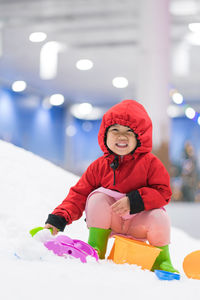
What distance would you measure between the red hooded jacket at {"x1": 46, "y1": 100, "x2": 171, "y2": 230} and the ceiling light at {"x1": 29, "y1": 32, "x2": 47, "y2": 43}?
390 cm

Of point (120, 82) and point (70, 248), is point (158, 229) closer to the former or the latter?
point (70, 248)

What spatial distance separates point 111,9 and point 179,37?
100cm

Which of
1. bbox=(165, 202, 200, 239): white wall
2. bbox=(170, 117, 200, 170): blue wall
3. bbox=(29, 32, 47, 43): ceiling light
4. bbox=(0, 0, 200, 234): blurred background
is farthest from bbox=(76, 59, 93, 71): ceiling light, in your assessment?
bbox=(165, 202, 200, 239): white wall

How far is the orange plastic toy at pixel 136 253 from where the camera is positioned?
0.81 meters

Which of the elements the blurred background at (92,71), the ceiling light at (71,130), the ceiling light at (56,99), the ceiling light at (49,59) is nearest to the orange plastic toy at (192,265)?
the blurred background at (92,71)

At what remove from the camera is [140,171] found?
2.91 feet

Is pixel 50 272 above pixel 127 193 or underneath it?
underneath

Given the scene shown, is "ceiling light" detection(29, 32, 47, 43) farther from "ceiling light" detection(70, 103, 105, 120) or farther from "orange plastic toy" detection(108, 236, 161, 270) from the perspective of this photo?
"orange plastic toy" detection(108, 236, 161, 270)

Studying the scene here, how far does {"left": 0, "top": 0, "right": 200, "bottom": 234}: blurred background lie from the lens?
3131 mm

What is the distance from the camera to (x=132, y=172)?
888mm

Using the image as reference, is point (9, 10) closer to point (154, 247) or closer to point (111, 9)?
point (111, 9)

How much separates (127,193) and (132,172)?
0.04m

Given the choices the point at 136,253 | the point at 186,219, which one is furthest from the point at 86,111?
the point at 136,253

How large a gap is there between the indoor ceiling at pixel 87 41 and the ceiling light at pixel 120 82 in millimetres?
80
